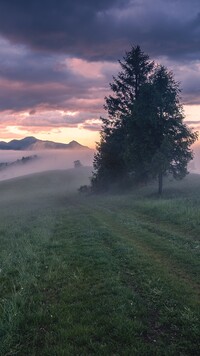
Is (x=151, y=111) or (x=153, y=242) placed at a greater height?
(x=151, y=111)

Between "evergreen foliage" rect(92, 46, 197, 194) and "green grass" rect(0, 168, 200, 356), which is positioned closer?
"green grass" rect(0, 168, 200, 356)

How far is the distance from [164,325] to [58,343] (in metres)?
2.68

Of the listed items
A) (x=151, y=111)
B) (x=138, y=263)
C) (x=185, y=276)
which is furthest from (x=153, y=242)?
(x=151, y=111)

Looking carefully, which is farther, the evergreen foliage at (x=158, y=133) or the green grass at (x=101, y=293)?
the evergreen foliage at (x=158, y=133)

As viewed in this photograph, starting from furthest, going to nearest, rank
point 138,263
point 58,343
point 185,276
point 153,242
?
point 153,242, point 138,263, point 185,276, point 58,343

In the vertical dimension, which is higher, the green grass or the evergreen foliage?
the evergreen foliage

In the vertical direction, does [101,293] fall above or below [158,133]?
below

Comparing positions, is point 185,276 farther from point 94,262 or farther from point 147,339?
point 147,339

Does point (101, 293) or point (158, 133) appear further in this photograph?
point (158, 133)

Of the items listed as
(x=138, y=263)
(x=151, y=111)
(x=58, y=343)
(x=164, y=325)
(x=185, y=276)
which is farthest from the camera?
(x=151, y=111)

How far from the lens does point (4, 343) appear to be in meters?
7.46

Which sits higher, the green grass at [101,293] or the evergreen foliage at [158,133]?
the evergreen foliage at [158,133]

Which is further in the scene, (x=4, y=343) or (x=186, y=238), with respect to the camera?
(x=186, y=238)

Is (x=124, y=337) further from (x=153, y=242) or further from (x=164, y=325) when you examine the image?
A: (x=153, y=242)
